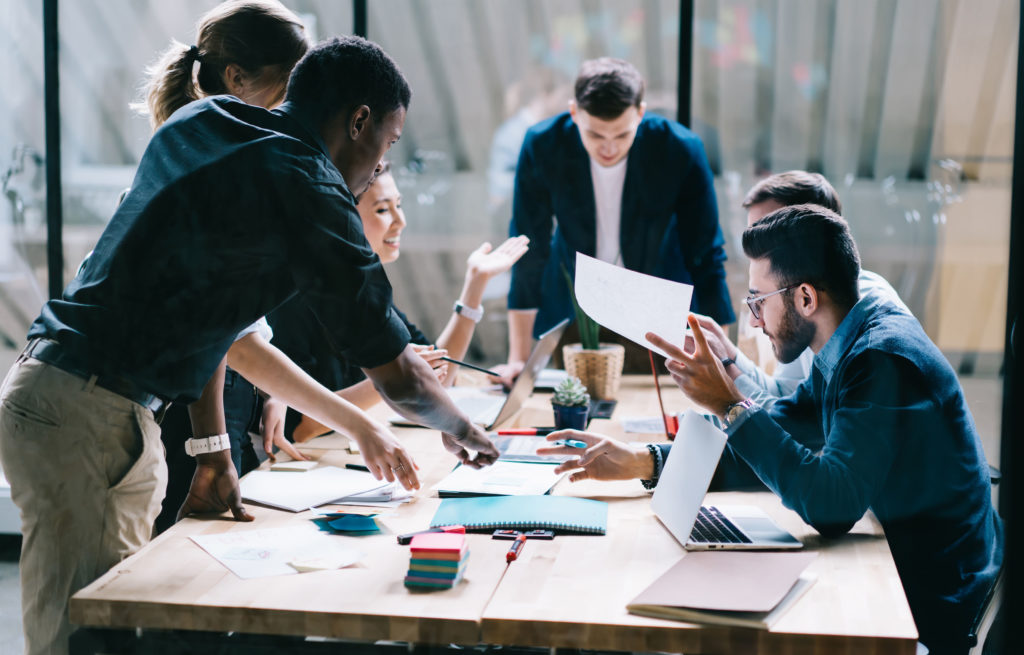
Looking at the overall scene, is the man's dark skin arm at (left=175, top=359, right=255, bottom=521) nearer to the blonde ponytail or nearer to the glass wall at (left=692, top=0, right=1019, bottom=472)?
the blonde ponytail

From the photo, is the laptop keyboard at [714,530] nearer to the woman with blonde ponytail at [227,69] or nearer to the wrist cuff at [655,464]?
the wrist cuff at [655,464]

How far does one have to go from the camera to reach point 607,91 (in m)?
2.65

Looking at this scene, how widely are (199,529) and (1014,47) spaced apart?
1.40m

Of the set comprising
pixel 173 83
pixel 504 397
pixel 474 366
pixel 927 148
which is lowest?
pixel 504 397

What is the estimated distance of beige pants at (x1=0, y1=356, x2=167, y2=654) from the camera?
4.10 feet

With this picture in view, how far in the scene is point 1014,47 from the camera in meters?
1.31

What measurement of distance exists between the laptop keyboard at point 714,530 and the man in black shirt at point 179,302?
1.50 ft

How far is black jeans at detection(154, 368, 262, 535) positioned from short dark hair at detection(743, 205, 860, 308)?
3.41 ft

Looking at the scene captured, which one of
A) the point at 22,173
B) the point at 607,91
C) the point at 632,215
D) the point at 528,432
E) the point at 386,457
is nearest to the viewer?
the point at 386,457

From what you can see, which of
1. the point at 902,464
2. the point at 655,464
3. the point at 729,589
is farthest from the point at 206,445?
the point at 902,464

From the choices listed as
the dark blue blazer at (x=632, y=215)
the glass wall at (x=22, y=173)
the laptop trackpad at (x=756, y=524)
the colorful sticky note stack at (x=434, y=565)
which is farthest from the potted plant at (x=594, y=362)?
the glass wall at (x=22, y=173)

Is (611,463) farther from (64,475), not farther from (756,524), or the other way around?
(64,475)

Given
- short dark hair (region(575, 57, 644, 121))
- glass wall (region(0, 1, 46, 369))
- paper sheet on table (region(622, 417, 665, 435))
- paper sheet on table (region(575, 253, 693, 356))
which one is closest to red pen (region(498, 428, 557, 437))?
paper sheet on table (region(622, 417, 665, 435))

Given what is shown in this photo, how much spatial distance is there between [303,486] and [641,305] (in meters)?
0.69
